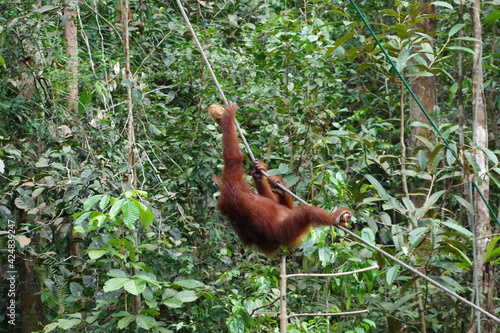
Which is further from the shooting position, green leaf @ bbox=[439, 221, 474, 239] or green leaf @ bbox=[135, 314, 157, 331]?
green leaf @ bbox=[439, 221, 474, 239]

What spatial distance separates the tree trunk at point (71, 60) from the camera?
4125mm

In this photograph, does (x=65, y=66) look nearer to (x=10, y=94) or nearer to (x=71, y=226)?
(x=10, y=94)

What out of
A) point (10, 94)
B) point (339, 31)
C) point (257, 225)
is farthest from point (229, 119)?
point (339, 31)

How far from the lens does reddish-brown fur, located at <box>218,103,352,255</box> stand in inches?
117

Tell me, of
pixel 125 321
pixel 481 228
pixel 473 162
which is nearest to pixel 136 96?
pixel 125 321

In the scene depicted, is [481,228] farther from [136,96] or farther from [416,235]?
[136,96]

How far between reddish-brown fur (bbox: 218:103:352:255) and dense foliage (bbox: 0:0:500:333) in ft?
1.21

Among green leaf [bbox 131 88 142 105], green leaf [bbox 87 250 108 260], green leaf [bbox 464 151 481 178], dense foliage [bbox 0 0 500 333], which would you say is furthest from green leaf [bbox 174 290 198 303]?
green leaf [bbox 464 151 481 178]

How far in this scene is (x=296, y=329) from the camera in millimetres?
3285

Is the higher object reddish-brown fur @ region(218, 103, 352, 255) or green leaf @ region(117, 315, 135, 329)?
reddish-brown fur @ region(218, 103, 352, 255)

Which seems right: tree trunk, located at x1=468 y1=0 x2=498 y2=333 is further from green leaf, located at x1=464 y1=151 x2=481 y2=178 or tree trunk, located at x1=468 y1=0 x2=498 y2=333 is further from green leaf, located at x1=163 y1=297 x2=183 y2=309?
green leaf, located at x1=163 y1=297 x2=183 y2=309

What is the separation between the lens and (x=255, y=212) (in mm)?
3051

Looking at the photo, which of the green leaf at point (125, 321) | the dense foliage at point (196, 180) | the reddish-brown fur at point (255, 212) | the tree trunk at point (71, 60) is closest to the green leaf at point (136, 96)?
the dense foliage at point (196, 180)

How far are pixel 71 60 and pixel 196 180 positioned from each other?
1545 mm
